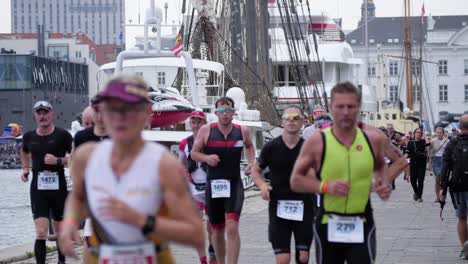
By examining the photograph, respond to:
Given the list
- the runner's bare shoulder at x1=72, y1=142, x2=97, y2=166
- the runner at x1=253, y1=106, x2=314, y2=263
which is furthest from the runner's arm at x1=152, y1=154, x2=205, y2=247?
the runner at x1=253, y1=106, x2=314, y2=263

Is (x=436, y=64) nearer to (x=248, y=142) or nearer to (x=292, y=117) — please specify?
(x=248, y=142)

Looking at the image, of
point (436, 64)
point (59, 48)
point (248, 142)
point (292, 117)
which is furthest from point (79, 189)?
point (59, 48)

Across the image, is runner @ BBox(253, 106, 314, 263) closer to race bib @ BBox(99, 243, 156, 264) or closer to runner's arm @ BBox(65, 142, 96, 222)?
runner's arm @ BBox(65, 142, 96, 222)

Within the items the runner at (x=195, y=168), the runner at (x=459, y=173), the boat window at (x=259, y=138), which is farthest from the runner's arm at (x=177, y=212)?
the boat window at (x=259, y=138)

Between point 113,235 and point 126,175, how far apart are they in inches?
11.8

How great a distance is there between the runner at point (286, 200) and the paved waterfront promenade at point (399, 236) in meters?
3.18

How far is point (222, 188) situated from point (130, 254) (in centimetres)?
704

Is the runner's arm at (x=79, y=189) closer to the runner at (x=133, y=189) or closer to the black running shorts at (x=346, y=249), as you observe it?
the runner at (x=133, y=189)

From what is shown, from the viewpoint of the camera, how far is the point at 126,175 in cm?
559

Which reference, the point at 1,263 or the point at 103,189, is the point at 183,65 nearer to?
the point at 1,263

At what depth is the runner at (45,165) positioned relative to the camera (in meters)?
12.8

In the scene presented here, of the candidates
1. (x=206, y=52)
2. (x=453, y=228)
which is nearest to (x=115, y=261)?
(x=453, y=228)

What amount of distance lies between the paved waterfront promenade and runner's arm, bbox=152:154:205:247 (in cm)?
859

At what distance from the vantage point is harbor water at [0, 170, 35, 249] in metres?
21.6
